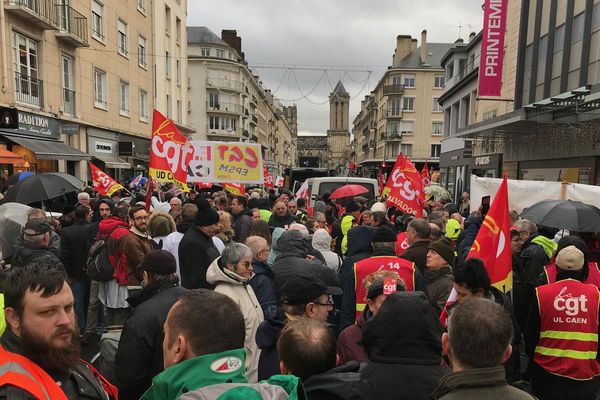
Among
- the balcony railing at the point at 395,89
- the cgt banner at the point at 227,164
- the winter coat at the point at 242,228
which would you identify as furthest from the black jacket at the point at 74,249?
the balcony railing at the point at 395,89

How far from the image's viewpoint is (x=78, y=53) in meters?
17.5

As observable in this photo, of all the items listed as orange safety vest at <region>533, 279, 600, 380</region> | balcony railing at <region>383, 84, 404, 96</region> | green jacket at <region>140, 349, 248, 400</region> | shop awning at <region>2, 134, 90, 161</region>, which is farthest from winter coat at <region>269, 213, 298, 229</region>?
balcony railing at <region>383, 84, 404, 96</region>

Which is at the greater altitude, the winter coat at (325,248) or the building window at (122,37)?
the building window at (122,37)

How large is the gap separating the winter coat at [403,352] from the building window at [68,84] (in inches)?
706

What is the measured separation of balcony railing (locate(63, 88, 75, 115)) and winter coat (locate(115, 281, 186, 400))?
54.9ft

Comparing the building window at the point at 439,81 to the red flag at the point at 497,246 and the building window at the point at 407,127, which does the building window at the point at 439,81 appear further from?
the red flag at the point at 497,246

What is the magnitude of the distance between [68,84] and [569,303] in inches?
735

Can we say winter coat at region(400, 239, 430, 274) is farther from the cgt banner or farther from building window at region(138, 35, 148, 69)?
building window at region(138, 35, 148, 69)

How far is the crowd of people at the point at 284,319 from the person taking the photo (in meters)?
1.74

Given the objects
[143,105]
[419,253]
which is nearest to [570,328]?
[419,253]

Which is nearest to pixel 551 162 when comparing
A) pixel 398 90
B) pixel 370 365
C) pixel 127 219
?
pixel 127 219

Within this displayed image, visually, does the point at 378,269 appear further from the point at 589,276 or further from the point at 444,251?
the point at 589,276

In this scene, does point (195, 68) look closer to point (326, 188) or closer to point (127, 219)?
point (326, 188)

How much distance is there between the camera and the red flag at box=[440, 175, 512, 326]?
383 centimetres
